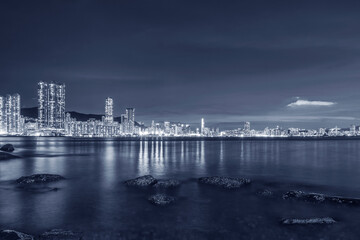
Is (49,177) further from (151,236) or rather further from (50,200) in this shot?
(151,236)

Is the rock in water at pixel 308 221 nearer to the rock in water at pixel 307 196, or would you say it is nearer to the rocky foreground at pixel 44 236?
the rock in water at pixel 307 196

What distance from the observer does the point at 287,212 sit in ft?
55.4

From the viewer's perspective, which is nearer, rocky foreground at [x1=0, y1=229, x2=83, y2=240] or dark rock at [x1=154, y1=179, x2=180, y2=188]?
rocky foreground at [x1=0, y1=229, x2=83, y2=240]

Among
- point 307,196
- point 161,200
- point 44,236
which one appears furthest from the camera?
point 307,196

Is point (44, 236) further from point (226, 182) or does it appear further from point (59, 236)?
point (226, 182)

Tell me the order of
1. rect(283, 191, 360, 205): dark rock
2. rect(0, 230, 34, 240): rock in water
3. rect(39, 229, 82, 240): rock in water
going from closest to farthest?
1. rect(0, 230, 34, 240): rock in water
2. rect(39, 229, 82, 240): rock in water
3. rect(283, 191, 360, 205): dark rock

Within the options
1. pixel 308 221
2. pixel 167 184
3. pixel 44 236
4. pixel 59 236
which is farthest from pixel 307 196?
pixel 44 236

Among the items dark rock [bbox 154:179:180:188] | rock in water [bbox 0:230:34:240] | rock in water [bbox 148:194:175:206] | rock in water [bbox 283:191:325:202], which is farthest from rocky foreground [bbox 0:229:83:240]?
rock in water [bbox 283:191:325:202]

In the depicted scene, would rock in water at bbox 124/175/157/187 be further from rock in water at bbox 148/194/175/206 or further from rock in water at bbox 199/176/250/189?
rock in water at bbox 148/194/175/206

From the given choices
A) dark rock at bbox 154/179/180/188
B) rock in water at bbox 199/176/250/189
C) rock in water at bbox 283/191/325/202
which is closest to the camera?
rock in water at bbox 283/191/325/202

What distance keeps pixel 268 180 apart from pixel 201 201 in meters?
13.2

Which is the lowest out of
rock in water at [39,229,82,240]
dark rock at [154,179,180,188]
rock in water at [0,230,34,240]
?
dark rock at [154,179,180,188]

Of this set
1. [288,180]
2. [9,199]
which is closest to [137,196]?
[9,199]

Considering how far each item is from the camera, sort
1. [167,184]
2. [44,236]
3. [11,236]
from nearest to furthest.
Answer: [11,236] → [44,236] → [167,184]
